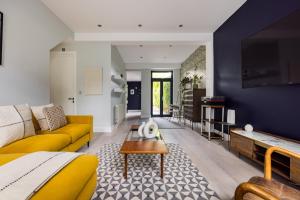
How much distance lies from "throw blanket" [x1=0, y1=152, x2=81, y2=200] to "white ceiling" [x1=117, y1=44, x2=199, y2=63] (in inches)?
200

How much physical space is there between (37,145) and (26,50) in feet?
5.91

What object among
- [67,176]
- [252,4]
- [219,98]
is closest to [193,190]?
[67,176]

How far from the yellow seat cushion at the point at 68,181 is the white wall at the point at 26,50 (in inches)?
59.8

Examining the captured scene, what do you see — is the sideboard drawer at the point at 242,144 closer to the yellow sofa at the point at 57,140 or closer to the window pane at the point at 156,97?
the yellow sofa at the point at 57,140

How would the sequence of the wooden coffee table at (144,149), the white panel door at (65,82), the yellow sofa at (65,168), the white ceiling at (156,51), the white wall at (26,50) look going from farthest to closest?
1. the white ceiling at (156,51)
2. the white panel door at (65,82)
3. the white wall at (26,50)
4. the wooden coffee table at (144,149)
5. the yellow sofa at (65,168)

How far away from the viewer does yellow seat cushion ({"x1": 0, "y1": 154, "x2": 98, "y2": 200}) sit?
94cm

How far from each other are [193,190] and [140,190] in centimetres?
56

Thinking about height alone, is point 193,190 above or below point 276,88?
below

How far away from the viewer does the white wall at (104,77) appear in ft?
16.1

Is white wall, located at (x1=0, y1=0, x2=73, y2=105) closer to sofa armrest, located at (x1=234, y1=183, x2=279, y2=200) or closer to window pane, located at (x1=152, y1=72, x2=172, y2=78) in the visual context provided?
sofa armrest, located at (x1=234, y1=183, x2=279, y2=200)

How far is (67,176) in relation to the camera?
1142mm

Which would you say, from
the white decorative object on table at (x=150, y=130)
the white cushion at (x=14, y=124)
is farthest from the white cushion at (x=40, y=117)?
the white decorative object on table at (x=150, y=130)

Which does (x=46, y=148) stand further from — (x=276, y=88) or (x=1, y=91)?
(x=276, y=88)

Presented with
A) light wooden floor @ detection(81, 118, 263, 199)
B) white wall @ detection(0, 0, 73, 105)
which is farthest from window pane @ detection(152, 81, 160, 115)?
white wall @ detection(0, 0, 73, 105)
